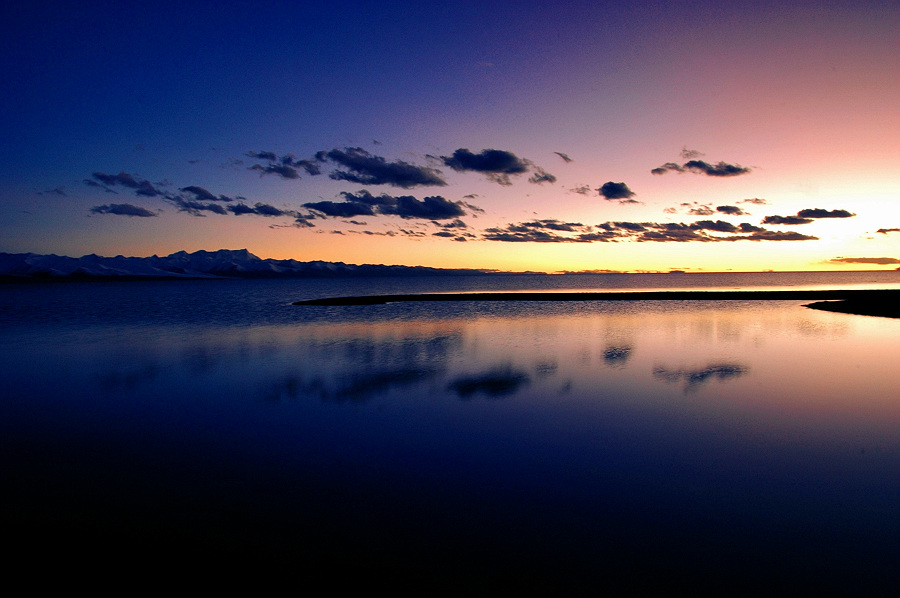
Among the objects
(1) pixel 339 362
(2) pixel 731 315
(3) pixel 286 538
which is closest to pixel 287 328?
(1) pixel 339 362

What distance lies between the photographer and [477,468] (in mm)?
10789

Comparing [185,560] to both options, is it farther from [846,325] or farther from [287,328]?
[846,325]

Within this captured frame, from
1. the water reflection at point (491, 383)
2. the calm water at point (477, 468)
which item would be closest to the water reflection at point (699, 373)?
the calm water at point (477, 468)

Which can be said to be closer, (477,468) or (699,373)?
(477,468)

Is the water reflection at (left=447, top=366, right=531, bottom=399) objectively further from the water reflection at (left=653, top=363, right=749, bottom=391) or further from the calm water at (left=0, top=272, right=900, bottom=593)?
the water reflection at (left=653, top=363, right=749, bottom=391)

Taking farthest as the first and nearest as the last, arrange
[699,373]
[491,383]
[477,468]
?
[699,373] < [491,383] < [477,468]

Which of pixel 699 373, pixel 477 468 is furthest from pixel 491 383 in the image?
pixel 699 373

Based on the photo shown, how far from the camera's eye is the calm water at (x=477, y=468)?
7.25 m

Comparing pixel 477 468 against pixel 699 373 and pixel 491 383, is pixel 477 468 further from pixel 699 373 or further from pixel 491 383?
pixel 699 373

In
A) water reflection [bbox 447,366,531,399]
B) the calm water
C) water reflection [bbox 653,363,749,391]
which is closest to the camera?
the calm water

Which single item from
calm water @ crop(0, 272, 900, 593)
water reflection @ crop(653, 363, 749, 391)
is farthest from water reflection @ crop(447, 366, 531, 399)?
water reflection @ crop(653, 363, 749, 391)

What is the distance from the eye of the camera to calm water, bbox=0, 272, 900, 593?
23.8 feet

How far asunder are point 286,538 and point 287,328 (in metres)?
37.9

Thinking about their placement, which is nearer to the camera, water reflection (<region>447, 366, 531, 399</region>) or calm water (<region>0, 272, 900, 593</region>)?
calm water (<region>0, 272, 900, 593</region>)
